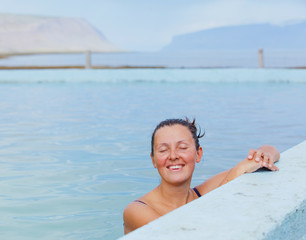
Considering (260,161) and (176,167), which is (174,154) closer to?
(176,167)

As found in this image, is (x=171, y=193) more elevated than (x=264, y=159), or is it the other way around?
(x=264, y=159)

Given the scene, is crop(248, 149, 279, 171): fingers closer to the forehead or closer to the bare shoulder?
the forehead

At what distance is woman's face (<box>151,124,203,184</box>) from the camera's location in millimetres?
2602

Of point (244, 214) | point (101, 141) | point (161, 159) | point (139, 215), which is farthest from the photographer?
point (101, 141)

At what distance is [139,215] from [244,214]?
80 cm

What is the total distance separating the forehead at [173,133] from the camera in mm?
2650

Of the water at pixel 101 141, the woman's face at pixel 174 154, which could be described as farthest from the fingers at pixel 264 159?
the water at pixel 101 141

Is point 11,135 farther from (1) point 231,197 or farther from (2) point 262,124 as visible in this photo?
(1) point 231,197

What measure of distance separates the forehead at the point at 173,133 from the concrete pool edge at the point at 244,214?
40 centimetres

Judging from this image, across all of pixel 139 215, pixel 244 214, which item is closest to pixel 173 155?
pixel 139 215

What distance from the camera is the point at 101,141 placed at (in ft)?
20.7

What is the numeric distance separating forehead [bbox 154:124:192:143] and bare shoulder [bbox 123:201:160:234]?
344 mm

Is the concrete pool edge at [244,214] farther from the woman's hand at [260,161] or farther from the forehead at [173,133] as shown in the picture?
the forehead at [173,133]

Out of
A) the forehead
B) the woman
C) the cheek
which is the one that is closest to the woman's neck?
the woman
